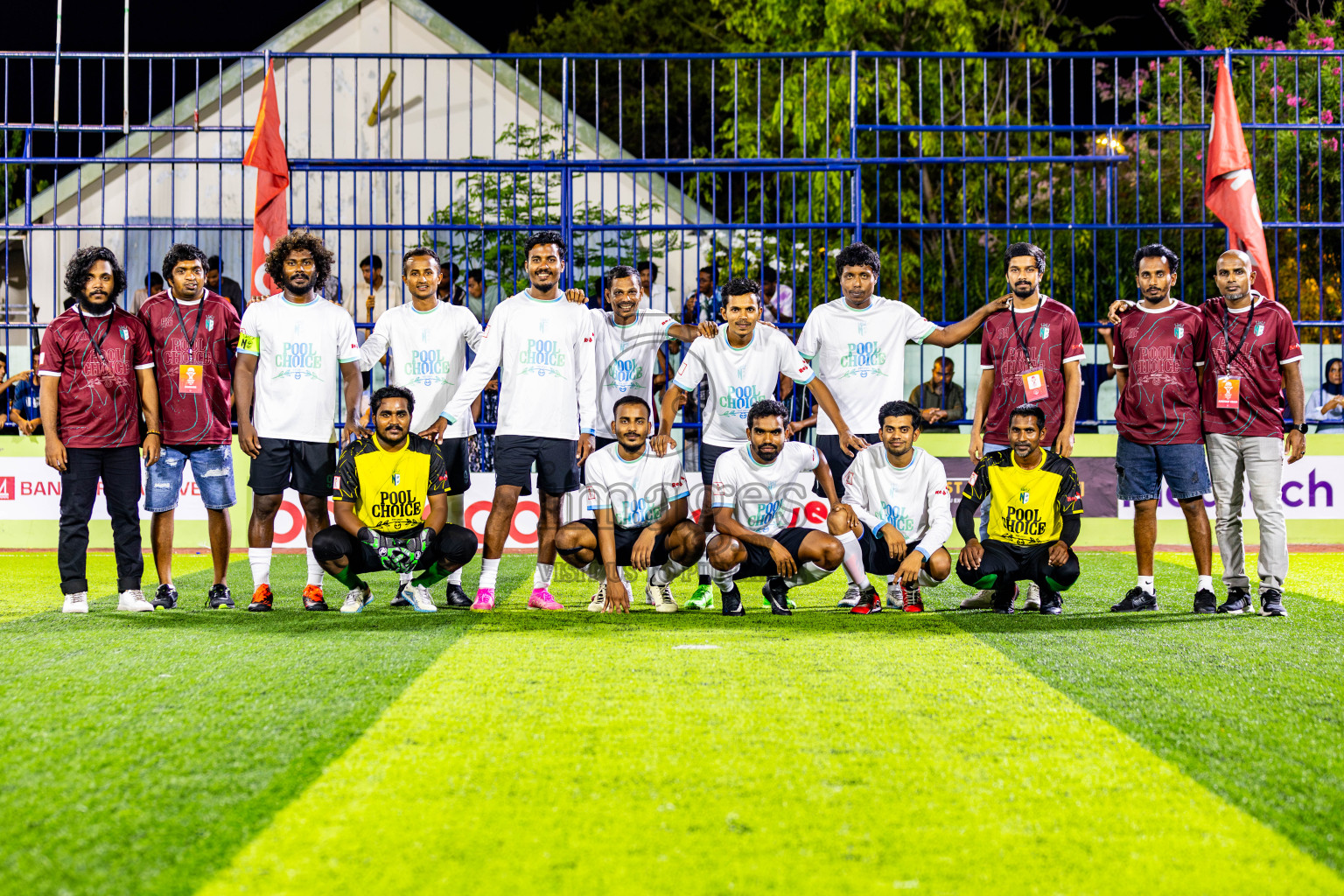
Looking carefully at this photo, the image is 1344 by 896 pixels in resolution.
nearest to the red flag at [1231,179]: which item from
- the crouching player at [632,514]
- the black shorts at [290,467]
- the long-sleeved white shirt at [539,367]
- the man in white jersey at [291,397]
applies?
the crouching player at [632,514]

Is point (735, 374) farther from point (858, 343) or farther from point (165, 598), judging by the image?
point (165, 598)

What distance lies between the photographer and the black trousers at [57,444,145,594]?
6336mm

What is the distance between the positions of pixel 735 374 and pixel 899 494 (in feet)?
3.47

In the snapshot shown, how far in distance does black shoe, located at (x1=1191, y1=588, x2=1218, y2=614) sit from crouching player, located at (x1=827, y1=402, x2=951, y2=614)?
132 cm

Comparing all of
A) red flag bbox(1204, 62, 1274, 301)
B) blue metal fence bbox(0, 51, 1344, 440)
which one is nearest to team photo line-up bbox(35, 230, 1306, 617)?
blue metal fence bbox(0, 51, 1344, 440)

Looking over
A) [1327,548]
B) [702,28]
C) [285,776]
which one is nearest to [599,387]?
[285,776]

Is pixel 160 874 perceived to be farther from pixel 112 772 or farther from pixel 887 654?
pixel 887 654

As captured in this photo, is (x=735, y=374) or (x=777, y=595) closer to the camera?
(x=777, y=595)

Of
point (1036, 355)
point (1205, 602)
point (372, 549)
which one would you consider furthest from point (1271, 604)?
point (372, 549)

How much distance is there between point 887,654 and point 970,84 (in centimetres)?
2001

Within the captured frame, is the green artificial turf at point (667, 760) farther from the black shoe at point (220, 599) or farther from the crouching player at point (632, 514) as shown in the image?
the black shoe at point (220, 599)

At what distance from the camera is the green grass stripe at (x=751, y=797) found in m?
2.53

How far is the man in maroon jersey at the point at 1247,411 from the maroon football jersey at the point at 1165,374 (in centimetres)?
8

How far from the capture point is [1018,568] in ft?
20.5
